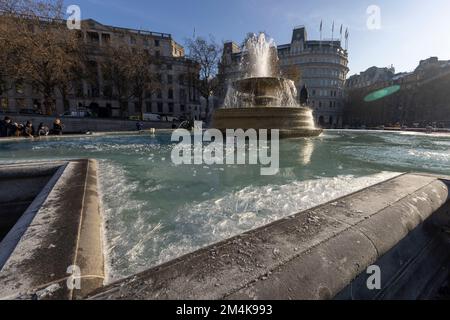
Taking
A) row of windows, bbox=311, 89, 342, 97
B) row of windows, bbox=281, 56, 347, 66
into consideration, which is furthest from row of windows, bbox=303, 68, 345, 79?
row of windows, bbox=311, 89, 342, 97

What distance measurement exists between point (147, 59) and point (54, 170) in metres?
39.1

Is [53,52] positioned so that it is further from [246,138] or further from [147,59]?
[246,138]

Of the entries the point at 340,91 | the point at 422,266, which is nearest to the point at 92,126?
the point at 422,266

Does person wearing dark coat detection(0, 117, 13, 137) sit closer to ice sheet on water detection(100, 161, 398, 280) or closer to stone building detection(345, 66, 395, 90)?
ice sheet on water detection(100, 161, 398, 280)

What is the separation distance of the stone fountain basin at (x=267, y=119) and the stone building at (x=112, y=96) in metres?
34.9

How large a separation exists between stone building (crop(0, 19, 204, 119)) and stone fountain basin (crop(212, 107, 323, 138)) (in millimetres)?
34891

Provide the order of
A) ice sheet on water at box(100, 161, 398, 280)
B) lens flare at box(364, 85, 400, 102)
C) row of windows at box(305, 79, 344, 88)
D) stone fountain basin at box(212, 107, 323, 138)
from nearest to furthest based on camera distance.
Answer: ice sheet on water at box(100, 161, 398, 280) → stone fountain basin at box(212, 107, 323, 138) → lens flare at box(364, 85, 400, 102) → row of windows at box(305, 79, 344, 88)

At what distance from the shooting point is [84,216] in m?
2.01

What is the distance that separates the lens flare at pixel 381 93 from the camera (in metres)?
59.3

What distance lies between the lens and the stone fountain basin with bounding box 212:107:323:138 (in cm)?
1105

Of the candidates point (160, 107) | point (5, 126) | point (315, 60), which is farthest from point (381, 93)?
point (5, 126)

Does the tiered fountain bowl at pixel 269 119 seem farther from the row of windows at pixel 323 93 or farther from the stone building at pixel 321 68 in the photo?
the row of windows at pixel 323 93

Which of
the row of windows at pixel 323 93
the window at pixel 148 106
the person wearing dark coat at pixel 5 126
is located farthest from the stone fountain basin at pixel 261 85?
the row of windows at pixel 323 93

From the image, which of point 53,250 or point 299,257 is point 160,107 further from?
point 299,257
